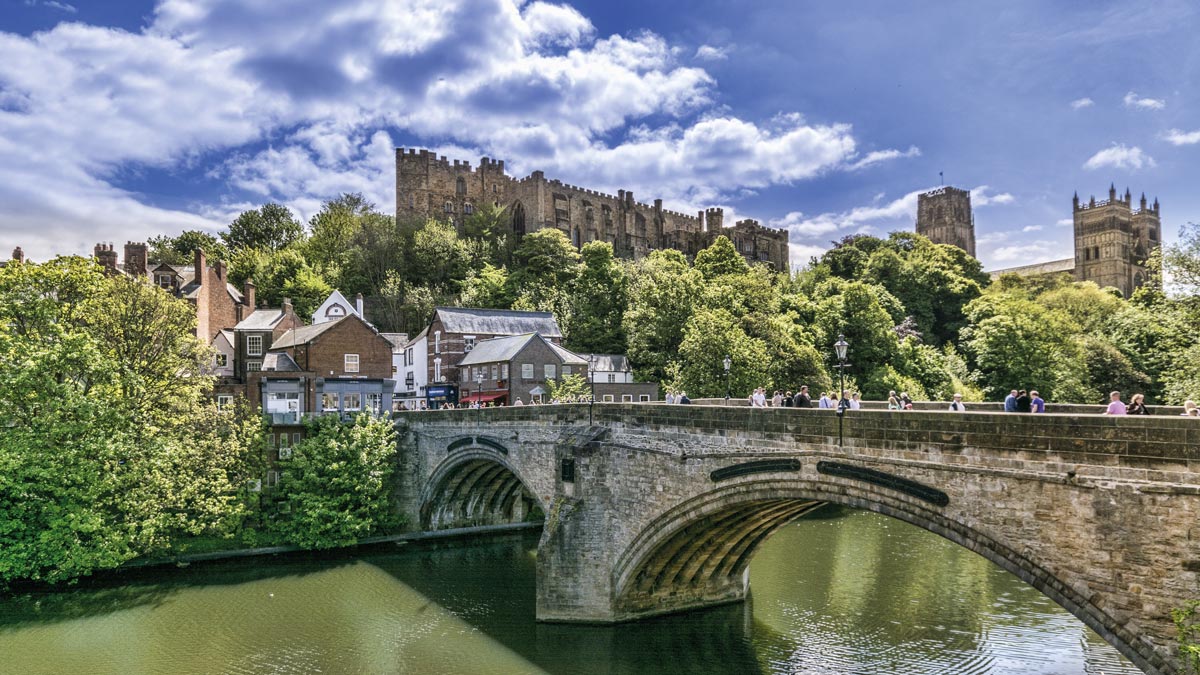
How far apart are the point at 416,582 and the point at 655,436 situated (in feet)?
42.0

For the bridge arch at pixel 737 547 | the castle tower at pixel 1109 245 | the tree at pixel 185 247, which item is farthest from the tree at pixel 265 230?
the castle tower at pixel 1109 245

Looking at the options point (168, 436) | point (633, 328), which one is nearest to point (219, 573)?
point (168, 436)

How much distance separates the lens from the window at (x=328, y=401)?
38.0m

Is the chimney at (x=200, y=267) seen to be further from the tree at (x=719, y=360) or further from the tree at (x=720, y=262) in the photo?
the tree at (x=720, y=262)

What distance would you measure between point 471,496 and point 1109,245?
10528 cm

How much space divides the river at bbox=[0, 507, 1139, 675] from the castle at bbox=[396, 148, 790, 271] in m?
54.5

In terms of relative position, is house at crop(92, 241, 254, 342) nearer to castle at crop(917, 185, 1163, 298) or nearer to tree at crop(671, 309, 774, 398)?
tree at crop(671, 309, 774, 398)

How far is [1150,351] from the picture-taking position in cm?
4750

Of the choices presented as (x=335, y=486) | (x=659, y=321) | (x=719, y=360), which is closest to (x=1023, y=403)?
(x=335, y=486)

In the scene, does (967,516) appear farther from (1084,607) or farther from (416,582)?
(416,582)

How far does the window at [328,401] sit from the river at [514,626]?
10849 millimetres

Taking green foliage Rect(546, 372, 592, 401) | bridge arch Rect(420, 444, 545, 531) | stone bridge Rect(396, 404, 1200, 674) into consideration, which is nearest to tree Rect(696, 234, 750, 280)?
green foliage Rect(546, 372, 592, 401)

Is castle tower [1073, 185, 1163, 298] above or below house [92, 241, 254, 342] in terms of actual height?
above

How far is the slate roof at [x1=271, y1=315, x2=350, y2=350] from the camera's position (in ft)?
126
